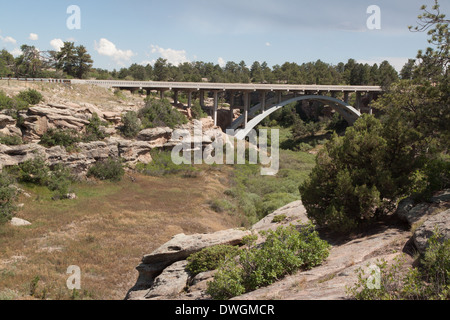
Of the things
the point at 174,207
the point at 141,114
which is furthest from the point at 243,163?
the point at 174,207

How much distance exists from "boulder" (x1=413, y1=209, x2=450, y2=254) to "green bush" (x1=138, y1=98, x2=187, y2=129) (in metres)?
33.0

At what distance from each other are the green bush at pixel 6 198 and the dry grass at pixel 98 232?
74 cm

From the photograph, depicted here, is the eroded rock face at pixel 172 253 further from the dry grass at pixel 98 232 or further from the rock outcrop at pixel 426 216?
the rock outcrop at pixel 426 216

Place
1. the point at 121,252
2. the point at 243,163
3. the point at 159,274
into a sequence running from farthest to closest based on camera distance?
1. the point at 243,163
2. the point at 121,252
3. the point at 159,274

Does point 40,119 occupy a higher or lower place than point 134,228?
higher

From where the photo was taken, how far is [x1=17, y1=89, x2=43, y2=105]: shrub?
30703 mm

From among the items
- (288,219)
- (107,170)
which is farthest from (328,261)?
(107,170)

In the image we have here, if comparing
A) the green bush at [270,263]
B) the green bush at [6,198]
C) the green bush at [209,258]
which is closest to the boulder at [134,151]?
the green bush at [6,198]

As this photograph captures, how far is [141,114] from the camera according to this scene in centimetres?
3969

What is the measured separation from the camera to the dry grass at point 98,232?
1383 cm

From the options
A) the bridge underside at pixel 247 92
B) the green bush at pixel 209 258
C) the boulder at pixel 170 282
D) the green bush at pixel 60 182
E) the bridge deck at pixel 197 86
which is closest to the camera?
the boulder at pixel 170 282
